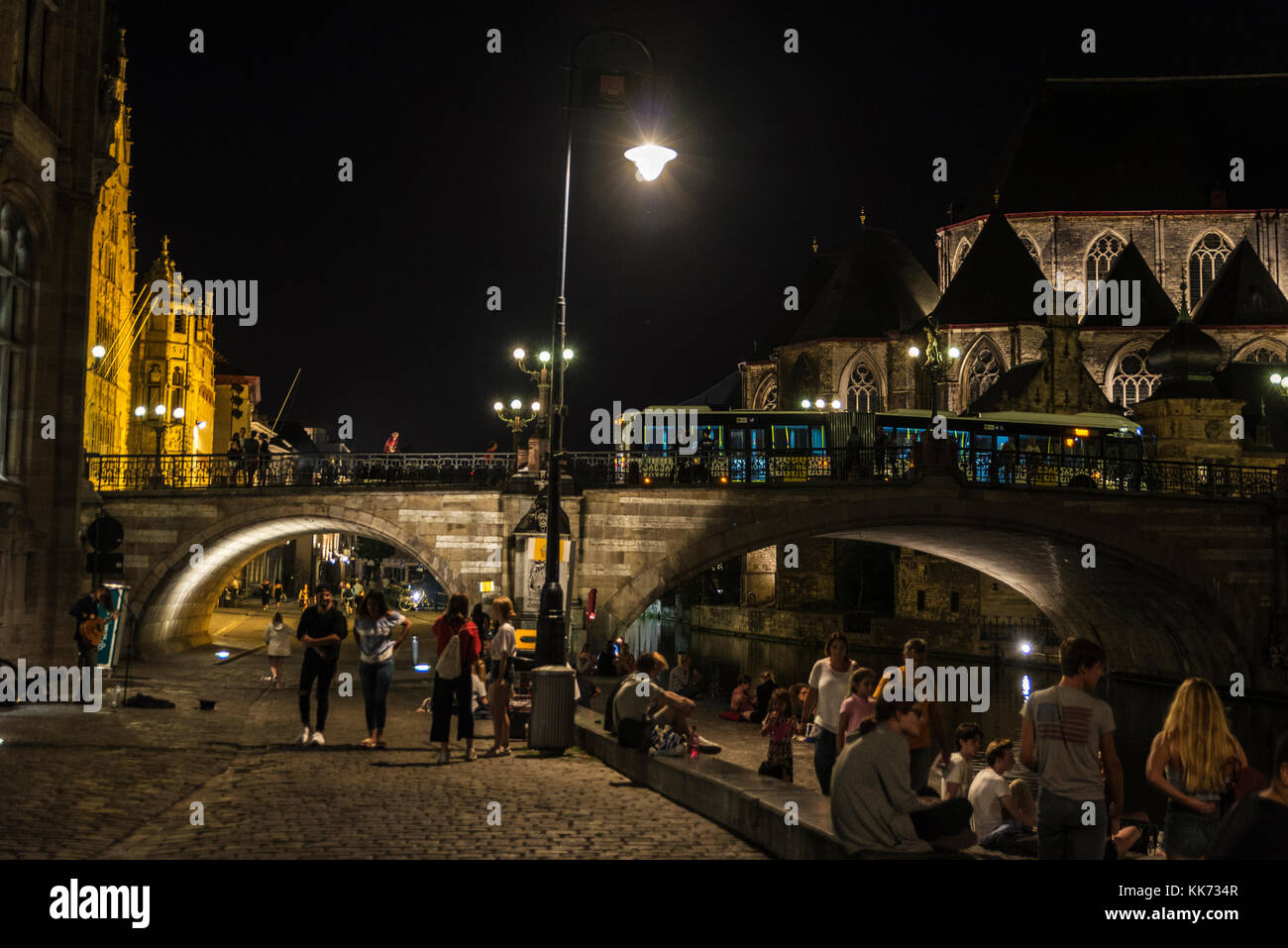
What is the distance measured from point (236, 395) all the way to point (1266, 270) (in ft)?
185

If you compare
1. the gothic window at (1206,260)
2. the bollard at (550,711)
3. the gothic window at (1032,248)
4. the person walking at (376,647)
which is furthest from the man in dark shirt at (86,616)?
the gothic window at (1206,260)

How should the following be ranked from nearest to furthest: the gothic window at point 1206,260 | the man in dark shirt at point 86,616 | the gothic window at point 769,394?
the man in dark shirt at point 86,616 → the gothic window at point 1206,260 → the gothic window at point 769,394

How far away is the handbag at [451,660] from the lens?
1259 cm

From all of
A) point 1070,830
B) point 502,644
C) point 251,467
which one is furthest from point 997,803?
point 251,467

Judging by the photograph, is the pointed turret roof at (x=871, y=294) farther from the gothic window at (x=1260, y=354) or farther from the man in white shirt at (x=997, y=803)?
the man in white shirt at (x=997, y=803)

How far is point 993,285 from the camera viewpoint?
63688mm

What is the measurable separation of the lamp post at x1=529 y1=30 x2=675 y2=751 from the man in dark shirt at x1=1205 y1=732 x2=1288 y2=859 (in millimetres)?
8574

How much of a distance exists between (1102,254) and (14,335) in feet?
204

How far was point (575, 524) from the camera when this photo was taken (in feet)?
102

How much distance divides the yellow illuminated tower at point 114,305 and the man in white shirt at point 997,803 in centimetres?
4118

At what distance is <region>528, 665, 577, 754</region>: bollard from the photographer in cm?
1350
